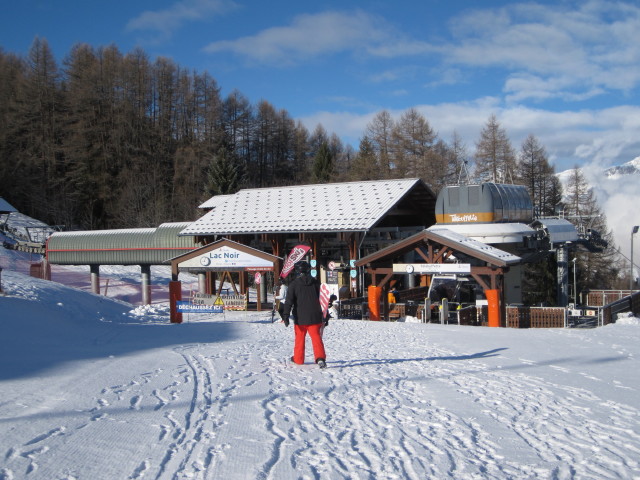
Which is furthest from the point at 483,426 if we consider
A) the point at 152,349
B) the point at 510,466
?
the point at 152,349

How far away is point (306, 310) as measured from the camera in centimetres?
902

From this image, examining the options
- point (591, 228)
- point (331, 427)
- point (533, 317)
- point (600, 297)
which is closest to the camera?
point (331, 427)

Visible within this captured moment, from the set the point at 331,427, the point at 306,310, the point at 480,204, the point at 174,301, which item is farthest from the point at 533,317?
the point at 331,427

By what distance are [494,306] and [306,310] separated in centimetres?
1313

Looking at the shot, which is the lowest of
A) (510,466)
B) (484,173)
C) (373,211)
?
(510,466)

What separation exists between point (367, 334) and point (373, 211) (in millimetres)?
13094

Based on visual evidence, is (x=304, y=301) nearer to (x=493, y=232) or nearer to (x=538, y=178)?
(x=493, y=232)

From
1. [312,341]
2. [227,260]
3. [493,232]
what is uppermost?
[493,232]

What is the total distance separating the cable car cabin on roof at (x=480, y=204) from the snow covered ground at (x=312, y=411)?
49.5ft

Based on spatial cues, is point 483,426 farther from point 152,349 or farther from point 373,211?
point 373,211

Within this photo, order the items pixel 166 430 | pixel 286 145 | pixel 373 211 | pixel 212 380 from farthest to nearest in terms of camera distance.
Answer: pixel 286 145
pixel 373 211
pixel 212 380
pixel 166 430

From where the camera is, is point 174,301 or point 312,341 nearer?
point 312,341

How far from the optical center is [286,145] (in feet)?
245

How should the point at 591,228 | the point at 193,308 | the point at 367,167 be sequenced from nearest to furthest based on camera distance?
the point at 193,308 < the point at 591,228 < the point at 367,167
